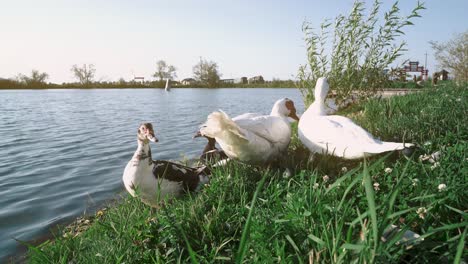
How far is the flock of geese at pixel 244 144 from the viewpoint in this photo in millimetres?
3428

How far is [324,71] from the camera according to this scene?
26.6 feet

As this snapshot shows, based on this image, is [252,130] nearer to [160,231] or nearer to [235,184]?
[235,184]

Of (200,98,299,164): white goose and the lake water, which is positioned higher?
(200,98,299,164): white goose

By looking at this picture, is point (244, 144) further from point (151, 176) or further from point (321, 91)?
point (321, 91)

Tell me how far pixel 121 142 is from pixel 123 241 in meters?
8.77

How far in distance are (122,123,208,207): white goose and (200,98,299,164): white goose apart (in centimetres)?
63

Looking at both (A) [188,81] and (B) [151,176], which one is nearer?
(B) [151,176]

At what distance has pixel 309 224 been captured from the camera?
1.91 metres

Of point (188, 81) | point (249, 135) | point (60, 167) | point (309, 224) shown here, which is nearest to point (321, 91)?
point (249, 135)

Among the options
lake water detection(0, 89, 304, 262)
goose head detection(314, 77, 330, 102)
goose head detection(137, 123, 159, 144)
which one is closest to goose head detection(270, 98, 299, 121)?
goose head detection(314, 77, 330, 102)

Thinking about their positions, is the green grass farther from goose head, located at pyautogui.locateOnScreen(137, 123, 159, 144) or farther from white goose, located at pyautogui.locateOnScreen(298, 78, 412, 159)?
goose head, located at pyautogui.locateOnScreen(137, 123, 159, 144)

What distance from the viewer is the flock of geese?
11.2ft

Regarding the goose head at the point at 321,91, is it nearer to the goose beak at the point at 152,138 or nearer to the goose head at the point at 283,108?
Answer: the goose head at the point at 283,108

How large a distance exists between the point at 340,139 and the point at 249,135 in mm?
1086
